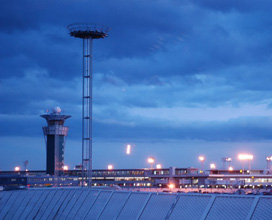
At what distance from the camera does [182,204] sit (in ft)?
85.3

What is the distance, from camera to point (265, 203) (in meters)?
21.7

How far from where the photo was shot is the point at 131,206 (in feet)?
95.3

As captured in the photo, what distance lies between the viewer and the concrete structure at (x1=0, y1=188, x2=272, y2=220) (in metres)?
22.7

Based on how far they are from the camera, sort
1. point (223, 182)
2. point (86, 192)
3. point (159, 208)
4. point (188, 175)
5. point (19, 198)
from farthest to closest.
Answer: point (188, 175) < point (223, 182) < point (19, 198) < point (86, 192) < point (159, 208)

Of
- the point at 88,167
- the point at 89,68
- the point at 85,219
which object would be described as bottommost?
the point at 85,219

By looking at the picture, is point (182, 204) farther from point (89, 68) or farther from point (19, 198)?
point (89, 68)

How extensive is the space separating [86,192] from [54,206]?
11.1ft

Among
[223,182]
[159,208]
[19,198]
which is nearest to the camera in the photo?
[159,208]

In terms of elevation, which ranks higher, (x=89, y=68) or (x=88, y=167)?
(x=89, y=68)

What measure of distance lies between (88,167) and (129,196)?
78649 mm

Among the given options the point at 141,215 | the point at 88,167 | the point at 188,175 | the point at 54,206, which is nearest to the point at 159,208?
the point at 141,215

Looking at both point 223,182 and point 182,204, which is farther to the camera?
point 223,182

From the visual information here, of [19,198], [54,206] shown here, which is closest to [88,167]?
[19,198]

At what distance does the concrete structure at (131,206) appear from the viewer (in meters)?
22.7
